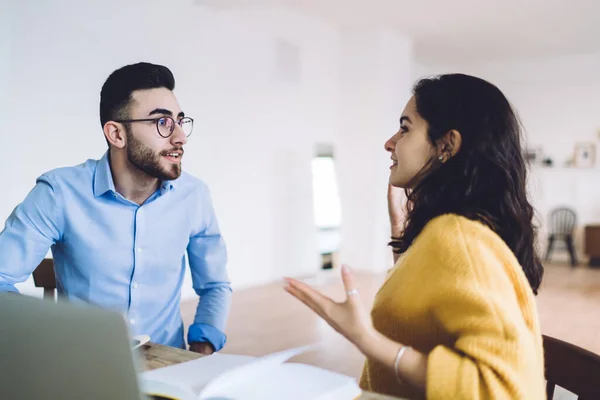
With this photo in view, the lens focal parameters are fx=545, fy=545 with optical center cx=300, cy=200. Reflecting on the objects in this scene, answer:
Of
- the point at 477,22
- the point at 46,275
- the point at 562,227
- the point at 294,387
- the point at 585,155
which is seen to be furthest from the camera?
the point at 562,227

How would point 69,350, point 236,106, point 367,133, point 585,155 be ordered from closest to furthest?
point 69,350 → point 236,106 → point 367,133 → point 585,155

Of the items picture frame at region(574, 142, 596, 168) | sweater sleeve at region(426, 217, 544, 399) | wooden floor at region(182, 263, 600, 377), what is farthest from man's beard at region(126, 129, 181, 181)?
picture frame at region(574, 142, 596, 168)

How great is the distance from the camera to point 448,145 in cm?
102

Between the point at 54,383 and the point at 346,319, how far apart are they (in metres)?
0.43

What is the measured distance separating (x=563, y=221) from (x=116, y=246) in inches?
333

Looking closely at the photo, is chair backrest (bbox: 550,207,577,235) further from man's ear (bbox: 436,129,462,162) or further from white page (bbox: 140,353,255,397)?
white page (bbox: 140,353,255,397)

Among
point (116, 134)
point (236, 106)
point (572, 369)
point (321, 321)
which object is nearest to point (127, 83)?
point (116, 134)

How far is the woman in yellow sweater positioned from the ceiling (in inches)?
184

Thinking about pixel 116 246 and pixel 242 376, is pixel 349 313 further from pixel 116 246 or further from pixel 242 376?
pixel 116 246

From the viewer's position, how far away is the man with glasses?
143cm

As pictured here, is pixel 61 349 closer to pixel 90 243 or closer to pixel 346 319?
pixel 346 319

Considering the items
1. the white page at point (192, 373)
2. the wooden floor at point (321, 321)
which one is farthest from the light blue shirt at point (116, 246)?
the wooden floor at point (321, 321)

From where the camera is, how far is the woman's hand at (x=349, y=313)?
81 centimetres

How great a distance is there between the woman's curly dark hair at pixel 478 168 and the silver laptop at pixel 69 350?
0.64 metres
